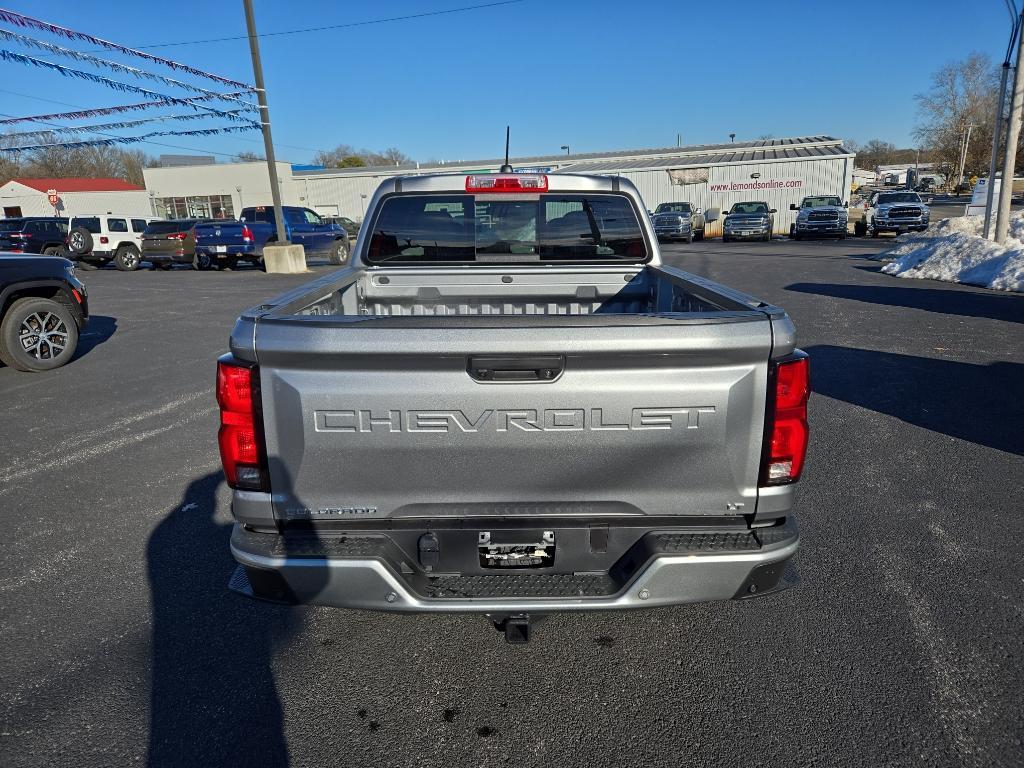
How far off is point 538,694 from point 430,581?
70 cm

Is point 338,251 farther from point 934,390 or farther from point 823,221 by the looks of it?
point 934,390

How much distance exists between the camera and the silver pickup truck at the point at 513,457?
208 centimetres

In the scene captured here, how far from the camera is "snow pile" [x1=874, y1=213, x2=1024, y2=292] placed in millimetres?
12609

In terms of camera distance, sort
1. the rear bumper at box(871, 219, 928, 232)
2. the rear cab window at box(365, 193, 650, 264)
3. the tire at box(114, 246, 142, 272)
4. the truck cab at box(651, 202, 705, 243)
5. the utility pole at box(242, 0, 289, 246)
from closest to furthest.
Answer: the rear cab window at box(365, 193, 650, 264)
the utility pole at box(242, 0, 289, 246)
the tire at box(114, 246, 142, 272)
the rear bumper at box(871, 219, 928, 232)
the truck cab at box(651, 202, 705, 243)

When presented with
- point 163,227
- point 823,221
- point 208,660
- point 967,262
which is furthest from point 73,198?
point 208,660

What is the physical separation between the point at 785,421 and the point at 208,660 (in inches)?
99.1

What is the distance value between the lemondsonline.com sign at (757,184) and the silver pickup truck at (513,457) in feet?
116

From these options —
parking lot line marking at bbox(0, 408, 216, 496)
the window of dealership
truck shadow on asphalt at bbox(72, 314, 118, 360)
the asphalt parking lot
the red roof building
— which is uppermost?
the red roof building

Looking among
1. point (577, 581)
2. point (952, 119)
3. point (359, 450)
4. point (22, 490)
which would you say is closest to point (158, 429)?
point (22, 490)

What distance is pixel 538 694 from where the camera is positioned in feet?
8.34

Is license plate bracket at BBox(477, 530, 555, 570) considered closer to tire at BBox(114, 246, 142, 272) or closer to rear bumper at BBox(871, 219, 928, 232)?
tire at BBox(114, 246, 142, 272)

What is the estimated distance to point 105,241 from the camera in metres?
22.6

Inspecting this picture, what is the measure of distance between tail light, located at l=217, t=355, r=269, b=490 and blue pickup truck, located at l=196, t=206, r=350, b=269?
17080mm

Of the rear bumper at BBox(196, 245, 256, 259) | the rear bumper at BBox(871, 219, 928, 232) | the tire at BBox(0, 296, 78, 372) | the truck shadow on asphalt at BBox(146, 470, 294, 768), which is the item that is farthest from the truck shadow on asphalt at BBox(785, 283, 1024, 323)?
the rear bumper at BBox(871, 219, 928, 232)
